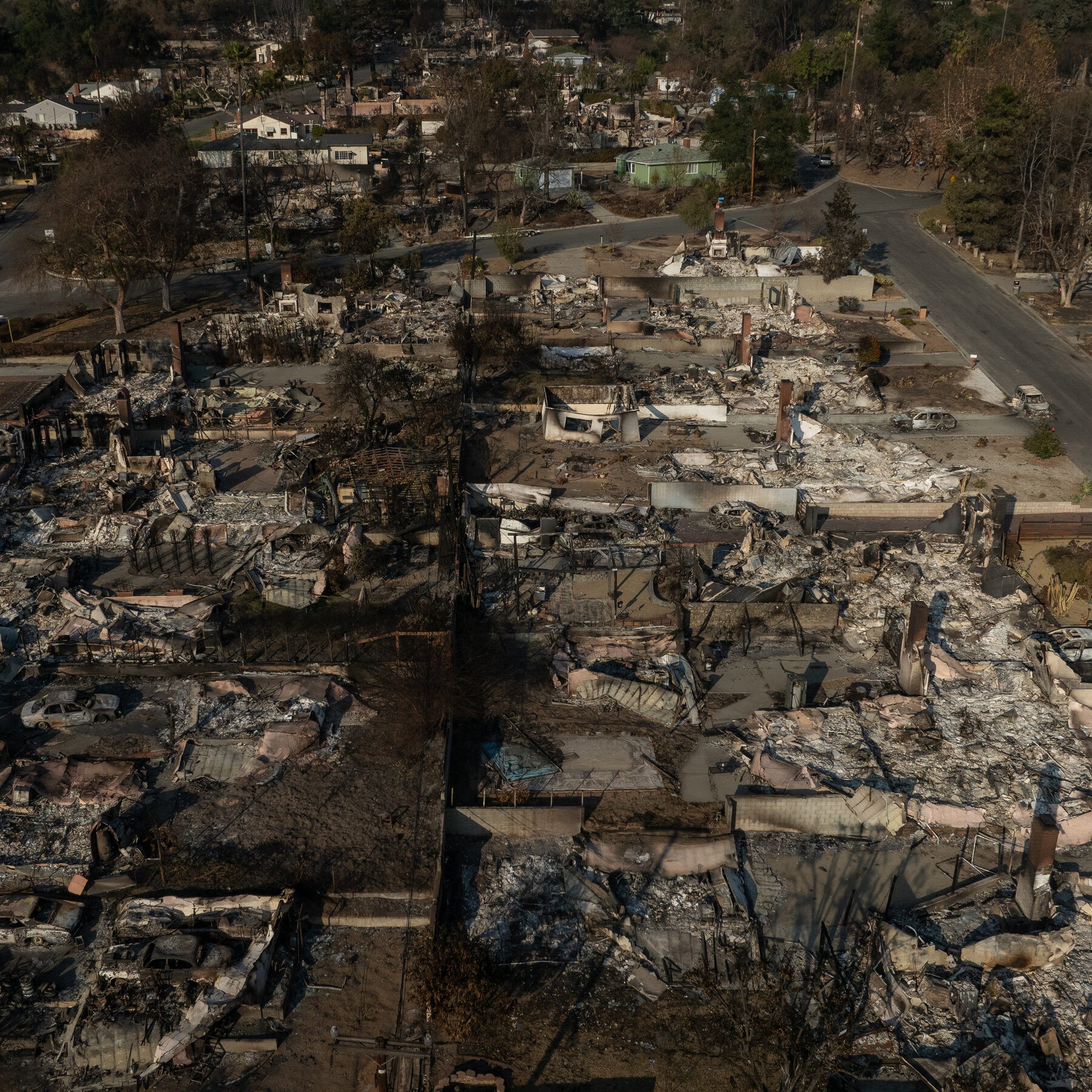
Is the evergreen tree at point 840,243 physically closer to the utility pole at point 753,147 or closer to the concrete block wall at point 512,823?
the utility pole at point 753,147

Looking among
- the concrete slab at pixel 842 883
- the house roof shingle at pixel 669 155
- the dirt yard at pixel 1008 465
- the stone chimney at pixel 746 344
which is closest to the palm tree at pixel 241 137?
the stone chimney at pixel 746 344

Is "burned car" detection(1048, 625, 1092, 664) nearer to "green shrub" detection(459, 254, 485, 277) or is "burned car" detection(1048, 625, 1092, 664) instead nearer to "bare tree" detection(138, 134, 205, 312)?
"green shrub" detection(459, 254, 485, 277)

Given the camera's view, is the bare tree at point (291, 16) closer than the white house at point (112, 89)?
No

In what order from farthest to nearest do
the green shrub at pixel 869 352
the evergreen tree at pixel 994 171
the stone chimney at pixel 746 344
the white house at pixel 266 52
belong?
the white house at pixel 266 52 < the evergreen tree at pixel 994 171 < the green shrub at pixel 869 352 < the stone chimney at pixel 746 344

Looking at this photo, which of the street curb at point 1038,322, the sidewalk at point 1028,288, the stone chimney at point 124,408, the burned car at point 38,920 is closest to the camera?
the burned car at point 38,920

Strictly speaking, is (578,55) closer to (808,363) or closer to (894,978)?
(808,363)

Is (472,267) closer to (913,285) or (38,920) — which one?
(913,285)

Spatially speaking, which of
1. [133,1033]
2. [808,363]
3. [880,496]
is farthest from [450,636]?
[808,363]

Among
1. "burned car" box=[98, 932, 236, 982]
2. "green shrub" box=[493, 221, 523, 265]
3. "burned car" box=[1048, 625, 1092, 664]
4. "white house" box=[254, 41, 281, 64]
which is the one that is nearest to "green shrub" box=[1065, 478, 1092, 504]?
"burned car" box=[1048, 625, 1092, 664]

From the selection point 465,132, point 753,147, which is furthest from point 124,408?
point 753,147
